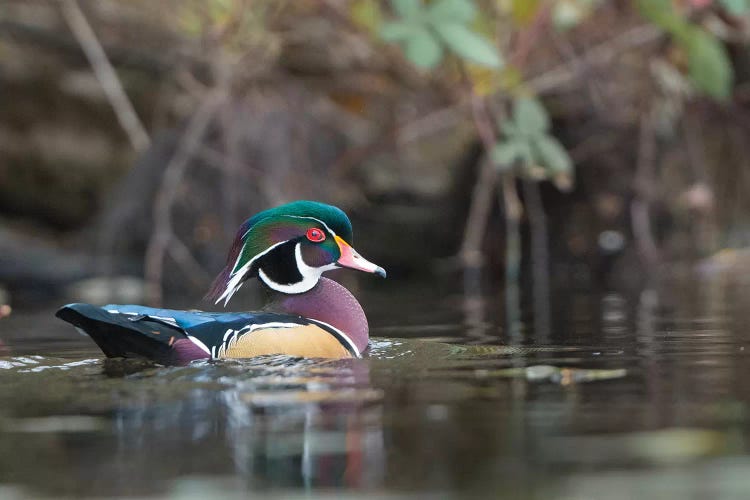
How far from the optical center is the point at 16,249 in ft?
40.3

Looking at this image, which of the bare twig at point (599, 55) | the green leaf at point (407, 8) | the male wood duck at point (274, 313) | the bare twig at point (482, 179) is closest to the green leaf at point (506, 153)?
the bare twig at point (482, 179)

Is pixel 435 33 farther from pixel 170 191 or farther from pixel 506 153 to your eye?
pixel 170 191

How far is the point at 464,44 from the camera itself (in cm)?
882

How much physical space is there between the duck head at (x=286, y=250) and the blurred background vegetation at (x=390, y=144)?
3881 mm

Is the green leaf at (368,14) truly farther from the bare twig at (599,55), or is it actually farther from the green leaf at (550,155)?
the bare twig at (599,55)

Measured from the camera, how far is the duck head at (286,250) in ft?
19.8

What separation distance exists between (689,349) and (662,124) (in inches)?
273

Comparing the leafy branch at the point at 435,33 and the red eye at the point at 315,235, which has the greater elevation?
the leafy branch at the point at 435,33

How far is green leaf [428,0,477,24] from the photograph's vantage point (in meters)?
8.75

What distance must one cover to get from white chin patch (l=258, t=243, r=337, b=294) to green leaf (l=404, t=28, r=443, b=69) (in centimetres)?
297

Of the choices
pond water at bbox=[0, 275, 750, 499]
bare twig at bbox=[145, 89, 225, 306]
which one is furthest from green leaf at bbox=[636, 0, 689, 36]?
pond water at bbox=[0, 275, 750, 499]

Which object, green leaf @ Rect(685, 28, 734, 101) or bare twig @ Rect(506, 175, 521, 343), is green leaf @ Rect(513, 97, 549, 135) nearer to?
bare twig @ Rect(506, 175, 521, 343)

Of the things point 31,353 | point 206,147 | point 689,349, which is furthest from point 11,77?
point 689,349

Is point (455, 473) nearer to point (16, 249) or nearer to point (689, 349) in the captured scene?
point (689, 349)
